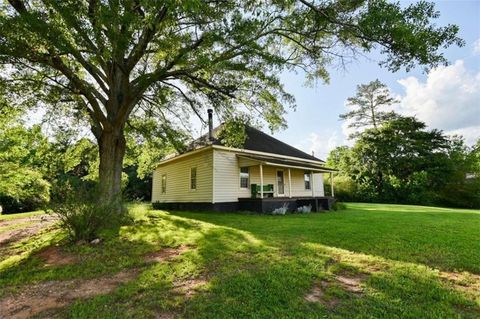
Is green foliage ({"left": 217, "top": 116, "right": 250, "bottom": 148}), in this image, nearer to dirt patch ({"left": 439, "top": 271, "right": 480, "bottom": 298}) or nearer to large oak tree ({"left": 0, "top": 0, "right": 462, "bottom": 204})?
large oak tree ({"left": 0, "top": 0, "right": 462, "bottom": 204})

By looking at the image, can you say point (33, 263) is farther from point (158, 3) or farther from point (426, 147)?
point (426, 147)

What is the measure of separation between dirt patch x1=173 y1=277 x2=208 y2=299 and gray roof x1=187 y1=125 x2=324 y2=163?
33.5 ft

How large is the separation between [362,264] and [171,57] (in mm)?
7732

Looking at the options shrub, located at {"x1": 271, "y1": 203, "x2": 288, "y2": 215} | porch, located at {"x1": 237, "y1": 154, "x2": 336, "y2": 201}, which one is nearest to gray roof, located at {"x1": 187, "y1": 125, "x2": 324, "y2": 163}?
porch, located at {"x1": 237, "y1": 154, "x2": 336, "y2": 201}

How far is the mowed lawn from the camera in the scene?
10.2ft

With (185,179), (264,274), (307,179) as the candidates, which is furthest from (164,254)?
(307,179)

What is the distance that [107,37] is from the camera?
600 cm

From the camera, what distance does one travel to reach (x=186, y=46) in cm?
795

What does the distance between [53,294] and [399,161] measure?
96.2ft

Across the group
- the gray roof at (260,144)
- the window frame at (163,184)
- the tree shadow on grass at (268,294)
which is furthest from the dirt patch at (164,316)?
the window frame at (163,184)

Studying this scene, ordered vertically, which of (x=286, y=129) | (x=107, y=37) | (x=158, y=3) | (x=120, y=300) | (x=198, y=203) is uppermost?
(x=158, y=3)

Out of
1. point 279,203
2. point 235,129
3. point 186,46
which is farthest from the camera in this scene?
point 279,203

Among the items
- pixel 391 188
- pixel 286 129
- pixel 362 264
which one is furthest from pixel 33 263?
pixel 391 188

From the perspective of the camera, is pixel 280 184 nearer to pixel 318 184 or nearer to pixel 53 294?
pixel 318 184
